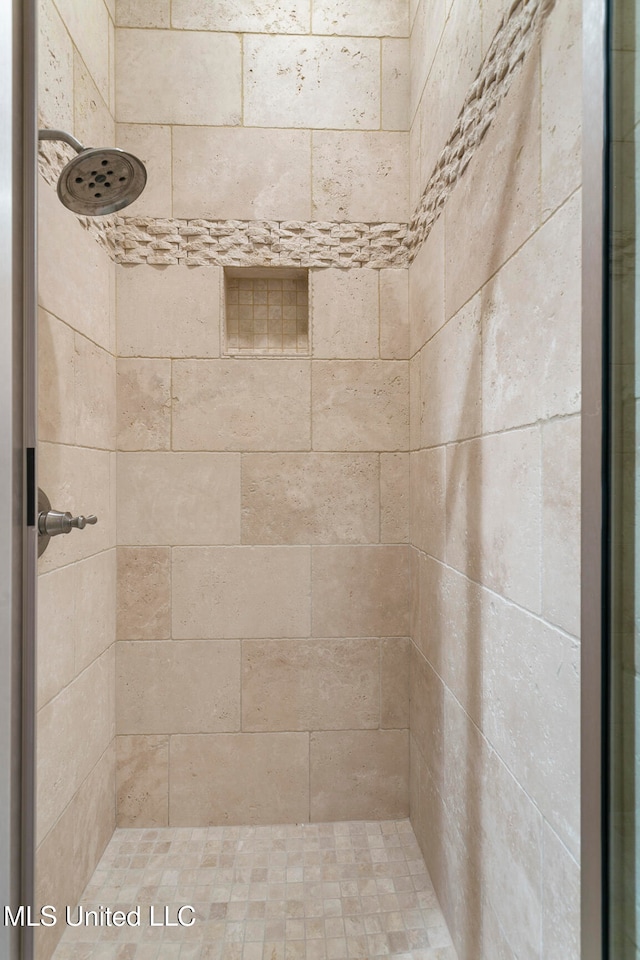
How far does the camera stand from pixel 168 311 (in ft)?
6.20

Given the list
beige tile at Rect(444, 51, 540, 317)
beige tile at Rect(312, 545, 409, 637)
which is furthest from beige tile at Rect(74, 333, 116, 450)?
beige tile at Rect(444, 51, 540, 317)

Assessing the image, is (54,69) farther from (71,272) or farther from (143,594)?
(143,594)

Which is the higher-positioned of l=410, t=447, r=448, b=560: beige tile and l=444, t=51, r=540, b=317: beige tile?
l=444, t=51, r=540, b=317: beige tile

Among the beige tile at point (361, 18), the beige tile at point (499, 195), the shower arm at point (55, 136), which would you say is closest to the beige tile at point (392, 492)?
the beige tile at point (499, 195)

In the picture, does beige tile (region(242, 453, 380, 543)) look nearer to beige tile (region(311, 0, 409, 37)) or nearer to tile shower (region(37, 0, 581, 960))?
tile shower (region(37, 0, 581, 960))

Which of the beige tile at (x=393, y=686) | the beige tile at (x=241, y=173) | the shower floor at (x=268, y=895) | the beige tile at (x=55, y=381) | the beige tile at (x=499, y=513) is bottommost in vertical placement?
the shower floor at (x=268, y=895)

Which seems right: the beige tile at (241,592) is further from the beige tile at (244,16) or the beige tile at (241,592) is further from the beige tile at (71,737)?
the beige tile at (244,16)

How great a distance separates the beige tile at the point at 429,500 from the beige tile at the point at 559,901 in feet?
2.48

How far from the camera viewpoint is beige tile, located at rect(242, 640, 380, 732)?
1.91m

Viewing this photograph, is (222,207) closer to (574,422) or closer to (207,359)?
(207,359)

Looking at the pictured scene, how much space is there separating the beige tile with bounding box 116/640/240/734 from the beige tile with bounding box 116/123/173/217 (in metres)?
1.44

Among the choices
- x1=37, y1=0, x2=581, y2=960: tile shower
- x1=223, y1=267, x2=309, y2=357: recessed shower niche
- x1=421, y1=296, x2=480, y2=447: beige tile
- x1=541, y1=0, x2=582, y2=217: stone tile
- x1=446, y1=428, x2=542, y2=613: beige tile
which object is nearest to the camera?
x1=541, y1=0, x2=582, y2=217: stone tile

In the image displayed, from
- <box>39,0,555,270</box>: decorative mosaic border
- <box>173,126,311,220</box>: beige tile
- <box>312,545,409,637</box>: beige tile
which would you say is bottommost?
<box>312,545,409,637</box>: beige tile

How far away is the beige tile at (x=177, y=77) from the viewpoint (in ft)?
6.08
